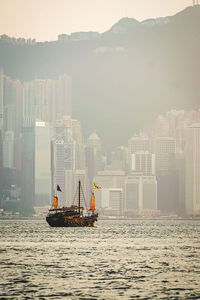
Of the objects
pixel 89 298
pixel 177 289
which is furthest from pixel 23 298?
pixel 177 289

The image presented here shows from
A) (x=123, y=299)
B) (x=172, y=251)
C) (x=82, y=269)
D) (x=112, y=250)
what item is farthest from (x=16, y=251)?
(x=123, y=299)

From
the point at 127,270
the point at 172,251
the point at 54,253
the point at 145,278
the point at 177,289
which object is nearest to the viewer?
the point at 177,289

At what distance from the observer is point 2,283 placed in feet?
289

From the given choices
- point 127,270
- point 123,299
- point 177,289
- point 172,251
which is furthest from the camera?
point 172,251

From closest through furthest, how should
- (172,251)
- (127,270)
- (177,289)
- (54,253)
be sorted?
1. (177,289)
2. (127,270)
3. (54,253)
4. (172,251)

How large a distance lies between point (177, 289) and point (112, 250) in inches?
2454

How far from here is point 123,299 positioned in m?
76.6

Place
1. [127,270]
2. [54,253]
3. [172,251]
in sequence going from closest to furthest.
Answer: [127,270], [54,253], [172,251]

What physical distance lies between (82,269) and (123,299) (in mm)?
28703

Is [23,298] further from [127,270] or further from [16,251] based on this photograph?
[16,251]

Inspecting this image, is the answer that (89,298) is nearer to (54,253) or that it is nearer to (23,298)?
(23,298)

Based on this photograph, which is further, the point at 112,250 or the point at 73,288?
the point at 112,250

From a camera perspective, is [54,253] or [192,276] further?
[54,253]

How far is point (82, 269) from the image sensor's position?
4131 inches
